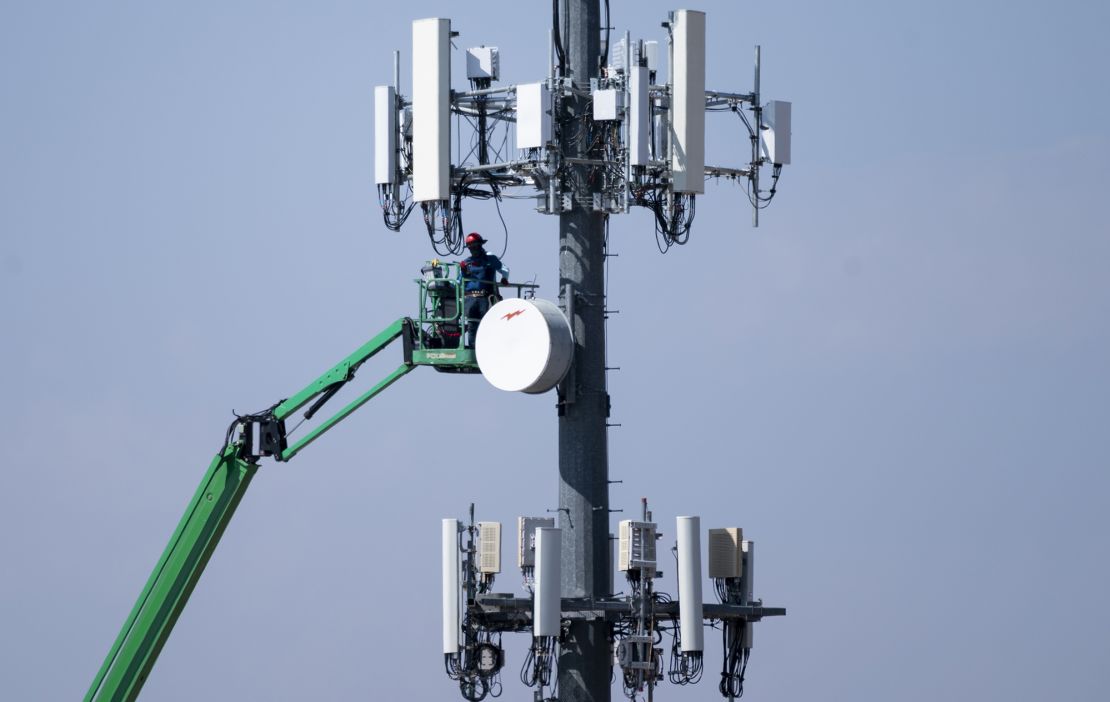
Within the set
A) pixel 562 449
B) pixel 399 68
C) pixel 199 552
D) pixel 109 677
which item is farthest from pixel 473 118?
pixel 109 677

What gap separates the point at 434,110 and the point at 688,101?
494 centimetres

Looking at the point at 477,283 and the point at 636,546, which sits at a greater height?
the point at 477,283

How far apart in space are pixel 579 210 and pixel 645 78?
3327 millimetres

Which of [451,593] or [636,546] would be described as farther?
[451,593]

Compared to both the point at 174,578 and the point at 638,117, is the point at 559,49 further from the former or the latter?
the point at 174,578

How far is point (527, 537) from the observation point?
47.8 m

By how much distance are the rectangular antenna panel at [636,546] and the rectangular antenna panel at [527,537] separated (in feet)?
6.72

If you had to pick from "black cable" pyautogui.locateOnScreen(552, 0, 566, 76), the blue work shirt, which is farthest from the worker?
"black cable" pyautogui.locateOnScreen(552, 0, 566, 76)

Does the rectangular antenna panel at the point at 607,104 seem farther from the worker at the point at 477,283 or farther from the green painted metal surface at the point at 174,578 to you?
the green painted metal surface at the point at 174,578

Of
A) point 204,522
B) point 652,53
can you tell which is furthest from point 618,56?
Answer: point 204,522

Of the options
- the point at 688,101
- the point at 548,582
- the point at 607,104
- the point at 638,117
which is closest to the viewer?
the point at 638,117

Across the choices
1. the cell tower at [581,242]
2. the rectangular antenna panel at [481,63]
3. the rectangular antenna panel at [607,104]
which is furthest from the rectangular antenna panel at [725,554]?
the rectangular antenna panel at [481,63]

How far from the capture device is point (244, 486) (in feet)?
164

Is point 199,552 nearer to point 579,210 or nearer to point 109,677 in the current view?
point 109,677
